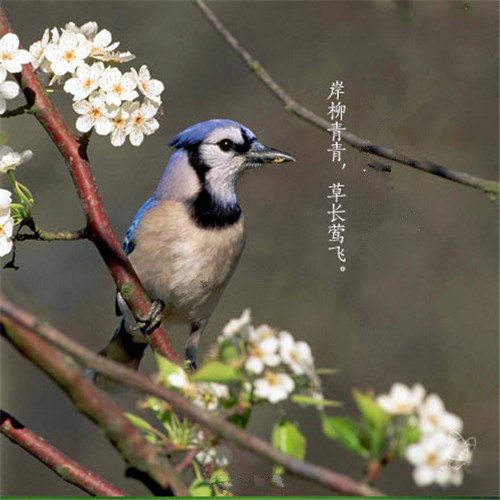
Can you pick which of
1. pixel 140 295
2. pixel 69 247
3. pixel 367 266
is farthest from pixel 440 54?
pixel 140 295

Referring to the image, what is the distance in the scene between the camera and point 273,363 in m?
0.90

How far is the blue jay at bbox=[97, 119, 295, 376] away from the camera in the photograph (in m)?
2.50

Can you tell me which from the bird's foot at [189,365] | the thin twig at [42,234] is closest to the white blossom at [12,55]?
the thin twig at [42,234]

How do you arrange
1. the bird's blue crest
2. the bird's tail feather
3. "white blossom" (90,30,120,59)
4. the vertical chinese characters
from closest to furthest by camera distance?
"white blossom" (90,30,120,59) → the vertical chinese characters → the bird's blue crest → the bird's tail feather

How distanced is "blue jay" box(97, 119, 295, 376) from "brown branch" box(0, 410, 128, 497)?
1.29 meters

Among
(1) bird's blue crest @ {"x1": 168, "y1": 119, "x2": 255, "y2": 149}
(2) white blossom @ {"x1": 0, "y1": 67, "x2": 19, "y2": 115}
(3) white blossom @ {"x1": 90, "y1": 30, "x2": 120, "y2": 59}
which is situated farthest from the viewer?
(1) bird's blue crest @ {"x1": 168, "y1": 119, "x2": 255, "y2": 149}

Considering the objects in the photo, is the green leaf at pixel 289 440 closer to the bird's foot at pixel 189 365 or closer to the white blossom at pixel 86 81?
the bird's foot at pixel 189 365

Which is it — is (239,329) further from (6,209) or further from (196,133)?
(196,133)

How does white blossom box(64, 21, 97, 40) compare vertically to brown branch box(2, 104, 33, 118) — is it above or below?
above

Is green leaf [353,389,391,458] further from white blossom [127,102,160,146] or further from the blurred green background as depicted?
the blurred green background

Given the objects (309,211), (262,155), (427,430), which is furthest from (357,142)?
(309,211)

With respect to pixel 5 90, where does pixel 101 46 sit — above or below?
above

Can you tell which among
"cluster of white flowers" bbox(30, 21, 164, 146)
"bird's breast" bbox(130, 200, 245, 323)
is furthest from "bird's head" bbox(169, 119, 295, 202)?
"cluster of white flowers" bbox(30, 21, 164, 146)

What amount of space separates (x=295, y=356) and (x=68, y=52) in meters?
0.74
